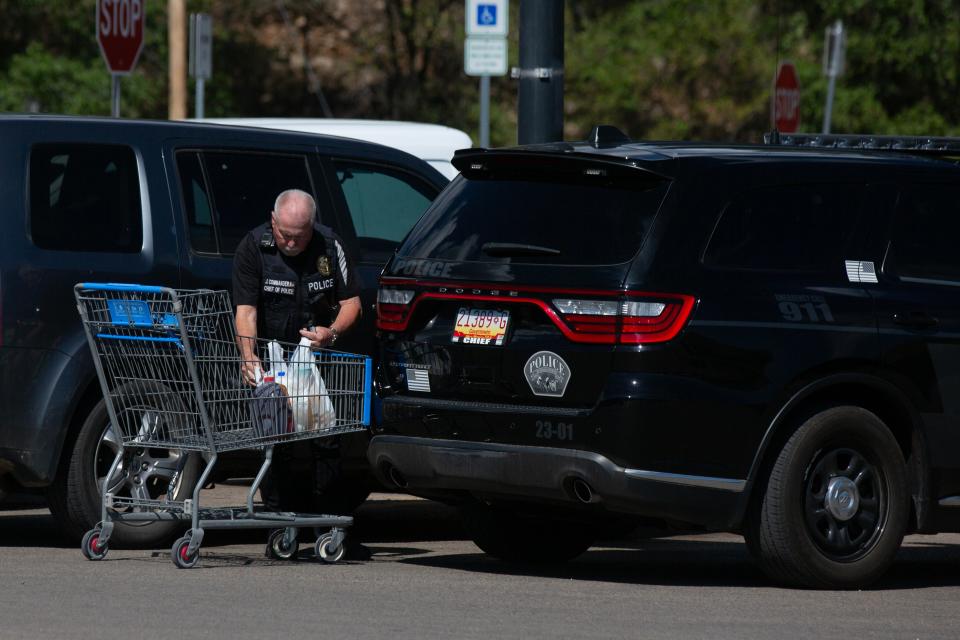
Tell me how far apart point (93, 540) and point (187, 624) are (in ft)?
5.40

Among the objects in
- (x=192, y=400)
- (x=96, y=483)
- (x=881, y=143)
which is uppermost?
(x=881, y=143)

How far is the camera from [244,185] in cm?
948

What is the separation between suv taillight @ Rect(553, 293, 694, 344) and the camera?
7379mm

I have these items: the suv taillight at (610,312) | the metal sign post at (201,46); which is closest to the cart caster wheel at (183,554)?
the suv taillight at (610,312)

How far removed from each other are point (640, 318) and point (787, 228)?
2.95ft

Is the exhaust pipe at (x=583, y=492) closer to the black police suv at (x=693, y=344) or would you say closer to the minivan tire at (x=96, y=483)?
the black police suv at (x=693, y=344)

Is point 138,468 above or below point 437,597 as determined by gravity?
above

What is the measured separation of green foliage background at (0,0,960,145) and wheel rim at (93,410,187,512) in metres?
17.1

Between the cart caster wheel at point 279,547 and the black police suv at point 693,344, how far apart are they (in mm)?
589

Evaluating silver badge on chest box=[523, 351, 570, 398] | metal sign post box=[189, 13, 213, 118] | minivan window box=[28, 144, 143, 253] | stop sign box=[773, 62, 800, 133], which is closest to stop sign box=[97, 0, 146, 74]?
minivan window box=[28, 144, 143, 253]

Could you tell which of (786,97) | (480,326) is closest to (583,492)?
(480,326)

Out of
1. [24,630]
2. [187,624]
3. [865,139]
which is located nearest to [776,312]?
[865,139]

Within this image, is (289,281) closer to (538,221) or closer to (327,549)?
(327,549)

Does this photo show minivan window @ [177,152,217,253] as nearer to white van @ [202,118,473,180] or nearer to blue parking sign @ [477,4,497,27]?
blue parking sign @ [477,4,497,27]
